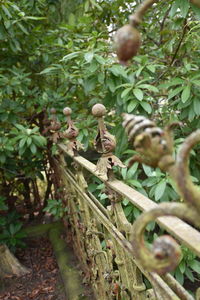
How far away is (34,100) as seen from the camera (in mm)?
3328

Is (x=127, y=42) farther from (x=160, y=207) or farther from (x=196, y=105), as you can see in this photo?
(x=196, y=105)

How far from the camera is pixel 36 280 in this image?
337cm

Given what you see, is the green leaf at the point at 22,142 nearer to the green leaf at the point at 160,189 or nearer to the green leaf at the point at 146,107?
the green leaf at the point at 146,107

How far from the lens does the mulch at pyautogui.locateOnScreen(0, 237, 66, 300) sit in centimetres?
306

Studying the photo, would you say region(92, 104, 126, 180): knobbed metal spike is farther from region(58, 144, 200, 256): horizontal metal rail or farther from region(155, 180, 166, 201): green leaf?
region(155, 180, 166, 201): green leaf

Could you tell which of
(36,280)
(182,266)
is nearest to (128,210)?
(182,266)

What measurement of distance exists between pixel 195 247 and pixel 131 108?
137cm

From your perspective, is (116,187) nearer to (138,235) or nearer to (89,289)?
(138,235)

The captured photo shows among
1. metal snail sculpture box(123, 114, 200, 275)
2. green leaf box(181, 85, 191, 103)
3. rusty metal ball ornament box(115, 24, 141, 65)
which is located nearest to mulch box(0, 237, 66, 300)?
green leaf box(181, 85, 191, 103)

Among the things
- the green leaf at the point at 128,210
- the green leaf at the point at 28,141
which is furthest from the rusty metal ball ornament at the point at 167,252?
the green leaf at the point at 28,141

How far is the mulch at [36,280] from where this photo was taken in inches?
120

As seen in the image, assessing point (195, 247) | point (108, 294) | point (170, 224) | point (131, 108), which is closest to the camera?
point (195, 247)

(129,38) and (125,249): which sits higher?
(129,38)

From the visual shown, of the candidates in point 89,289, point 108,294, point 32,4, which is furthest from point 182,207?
point 32,4
